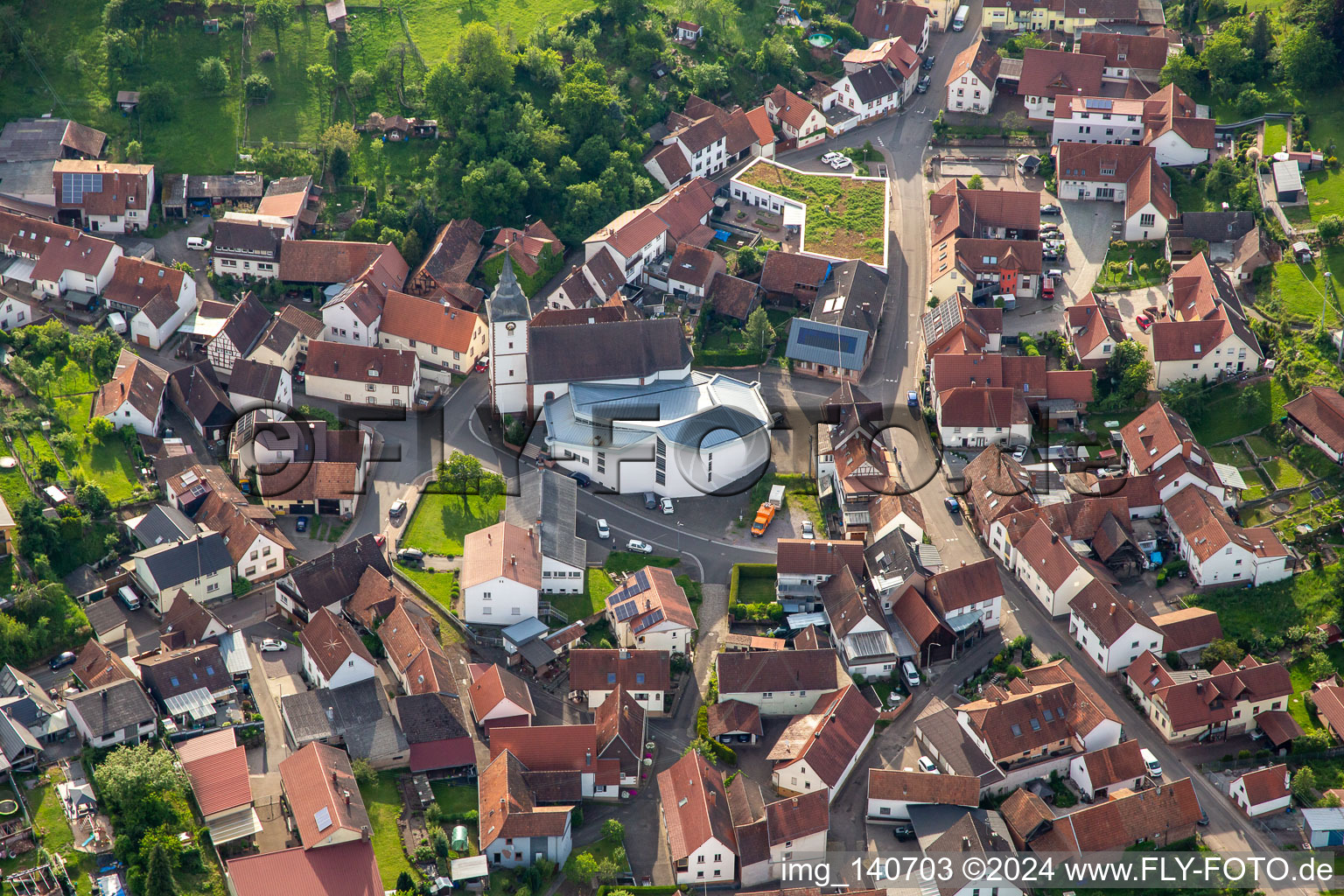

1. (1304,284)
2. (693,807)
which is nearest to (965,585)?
(693,807)

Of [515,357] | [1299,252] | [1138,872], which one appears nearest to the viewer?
[1138,872]

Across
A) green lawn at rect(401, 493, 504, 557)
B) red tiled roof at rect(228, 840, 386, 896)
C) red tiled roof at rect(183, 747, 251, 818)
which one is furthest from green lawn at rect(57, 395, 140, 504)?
red tiled roof at rect(228, 840, 386, 896)

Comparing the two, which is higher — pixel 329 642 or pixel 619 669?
pixel 329 642

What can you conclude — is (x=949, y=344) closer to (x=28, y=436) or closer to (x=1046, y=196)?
(x=1046, y=196)

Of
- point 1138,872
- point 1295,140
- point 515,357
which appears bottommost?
point 1138,872

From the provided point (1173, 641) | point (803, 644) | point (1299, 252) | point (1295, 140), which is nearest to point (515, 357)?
point (803, 644)

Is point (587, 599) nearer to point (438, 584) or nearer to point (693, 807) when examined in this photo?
point (438, 584)
